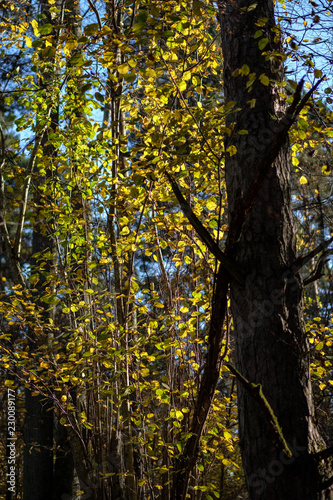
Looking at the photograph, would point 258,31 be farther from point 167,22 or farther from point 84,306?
point 84,306

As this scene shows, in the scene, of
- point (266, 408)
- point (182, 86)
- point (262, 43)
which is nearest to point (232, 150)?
point (262, 43)

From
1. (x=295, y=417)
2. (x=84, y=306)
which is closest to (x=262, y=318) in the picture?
(x=295, y=417)

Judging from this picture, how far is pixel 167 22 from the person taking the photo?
2.29 meters

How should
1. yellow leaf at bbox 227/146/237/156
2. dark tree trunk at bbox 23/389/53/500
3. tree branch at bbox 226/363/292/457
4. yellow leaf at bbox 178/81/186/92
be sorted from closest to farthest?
tree branch at bbox 226/363/292/457 < yellow leaf at bbox 227/146/237/156 < yellow leaf at bbox 178/81/186/92 < dark tree trunk at bbox 23/389/53/500

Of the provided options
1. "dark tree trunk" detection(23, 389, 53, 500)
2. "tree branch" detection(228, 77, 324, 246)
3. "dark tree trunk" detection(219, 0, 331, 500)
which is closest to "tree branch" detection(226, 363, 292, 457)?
"dark tree trunk" detection(219, 0, 331, 500)

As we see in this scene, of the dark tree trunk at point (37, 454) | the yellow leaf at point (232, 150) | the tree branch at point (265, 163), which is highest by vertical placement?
the yellow leaf at point (232, 150)

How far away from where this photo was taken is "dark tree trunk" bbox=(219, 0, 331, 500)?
1.44m

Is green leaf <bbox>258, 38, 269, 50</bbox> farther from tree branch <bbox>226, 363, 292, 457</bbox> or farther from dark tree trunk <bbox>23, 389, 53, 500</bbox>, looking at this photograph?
dark tree trunk <bbox>23, 389, 53, 500</bbox>

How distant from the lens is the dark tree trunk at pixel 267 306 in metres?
1.44

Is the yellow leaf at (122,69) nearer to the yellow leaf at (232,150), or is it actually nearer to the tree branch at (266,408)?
the yellow leaf at (232,150)

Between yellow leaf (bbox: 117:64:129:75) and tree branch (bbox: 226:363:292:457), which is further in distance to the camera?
yellow leaf (bbox: 117:64:129:75)

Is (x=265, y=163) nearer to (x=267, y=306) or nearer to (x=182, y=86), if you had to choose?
(x=267, y=306)

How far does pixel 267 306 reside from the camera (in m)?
1.56

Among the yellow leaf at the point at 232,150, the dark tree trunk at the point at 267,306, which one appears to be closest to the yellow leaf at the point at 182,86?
the dark tree trunk at the point at 267,306
